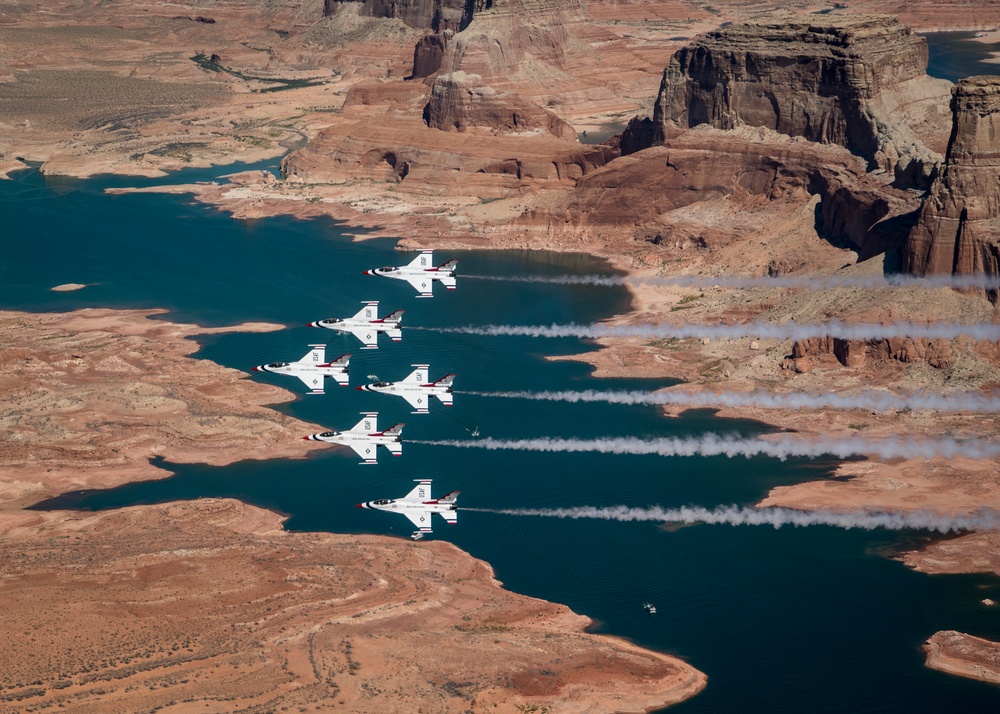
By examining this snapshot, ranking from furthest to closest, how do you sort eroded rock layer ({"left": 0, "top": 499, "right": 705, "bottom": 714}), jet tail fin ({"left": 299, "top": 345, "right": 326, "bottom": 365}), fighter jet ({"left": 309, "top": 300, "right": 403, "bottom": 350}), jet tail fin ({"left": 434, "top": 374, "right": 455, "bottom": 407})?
fighter jet ({"left": 309, "top": 300, "right": 403, "bottom": 350}) < jet tail fin ({"left": 299, "top": 345, "right": 326, "bottom": 365}) < jet tail fin ({"left": 434, "top": 374, "right": 455, "bottom": 407}) < eroded rock layer ({"left": 0, "top": 499, "right": 705, "bottom": 714})

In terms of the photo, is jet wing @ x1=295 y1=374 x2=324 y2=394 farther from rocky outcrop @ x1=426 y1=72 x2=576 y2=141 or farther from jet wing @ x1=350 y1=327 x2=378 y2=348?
rocky outcrop @ x1=426 y1=72 x2=576 y2=141

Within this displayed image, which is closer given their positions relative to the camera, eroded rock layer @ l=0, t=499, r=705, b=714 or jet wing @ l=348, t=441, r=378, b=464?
eroded rock layer @ l=0, t=499, r=705, b=714

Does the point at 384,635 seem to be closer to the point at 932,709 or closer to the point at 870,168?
the point at 932,709

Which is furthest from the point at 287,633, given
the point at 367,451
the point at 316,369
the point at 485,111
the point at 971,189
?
the point at 485,111

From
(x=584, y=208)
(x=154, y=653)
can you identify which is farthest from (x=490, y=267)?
(x=154, y=653)

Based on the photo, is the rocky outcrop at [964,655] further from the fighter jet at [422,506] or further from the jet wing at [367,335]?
the jet wing at [367,335]

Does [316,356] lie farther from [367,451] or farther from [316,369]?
[367,451]

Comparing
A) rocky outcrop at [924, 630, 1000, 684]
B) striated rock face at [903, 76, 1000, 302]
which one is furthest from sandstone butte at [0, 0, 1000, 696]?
rocky outcrop at [924, 630, 1000, 684]
